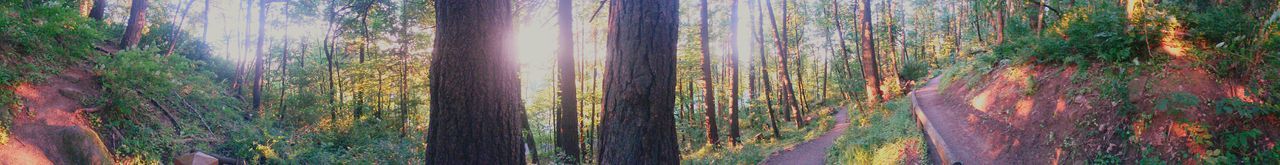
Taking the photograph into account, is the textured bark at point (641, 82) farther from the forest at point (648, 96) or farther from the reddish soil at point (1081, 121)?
the reddish soil at point (1081, 121)

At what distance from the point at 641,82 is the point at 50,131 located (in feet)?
25.7

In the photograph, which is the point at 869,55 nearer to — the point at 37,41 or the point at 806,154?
the point at 806,154

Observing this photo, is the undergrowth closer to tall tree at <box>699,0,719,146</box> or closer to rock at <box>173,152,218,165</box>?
rock at <box>173,152,218,165</box>

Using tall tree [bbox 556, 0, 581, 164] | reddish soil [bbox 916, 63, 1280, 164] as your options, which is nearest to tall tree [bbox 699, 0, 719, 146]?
tall tree [bbox 556, 0, 581, 164]

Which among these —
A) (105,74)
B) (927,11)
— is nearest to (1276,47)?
(105,74)

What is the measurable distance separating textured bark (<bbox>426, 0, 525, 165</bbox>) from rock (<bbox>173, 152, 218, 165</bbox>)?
5.51 metres

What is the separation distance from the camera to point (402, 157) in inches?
445

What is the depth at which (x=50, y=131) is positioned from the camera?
25.4ft

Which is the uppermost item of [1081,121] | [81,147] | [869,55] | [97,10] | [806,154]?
[97,10]

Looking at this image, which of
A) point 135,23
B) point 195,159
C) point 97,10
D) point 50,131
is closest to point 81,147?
point 50,131

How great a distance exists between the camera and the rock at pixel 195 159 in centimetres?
846

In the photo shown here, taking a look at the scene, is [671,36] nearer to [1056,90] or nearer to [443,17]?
[443,17]

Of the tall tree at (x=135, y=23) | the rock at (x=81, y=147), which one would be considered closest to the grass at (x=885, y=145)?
the rock at (x=81, y=147)

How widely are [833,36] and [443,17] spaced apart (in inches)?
1127
